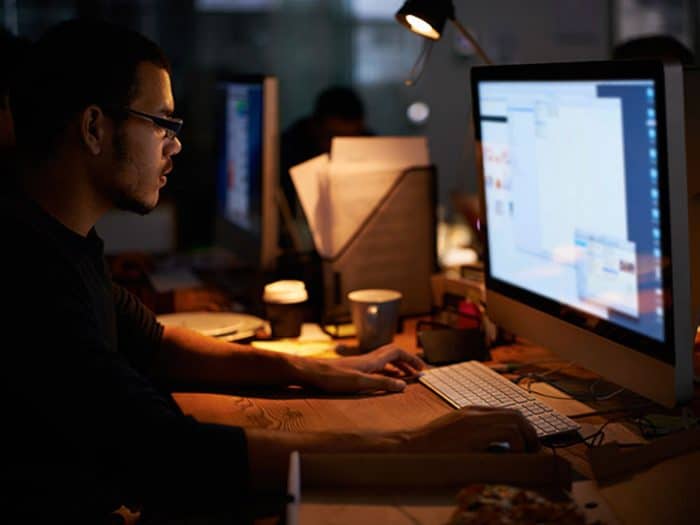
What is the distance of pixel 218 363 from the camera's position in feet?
5.52

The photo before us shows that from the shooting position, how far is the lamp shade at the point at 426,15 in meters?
1.94

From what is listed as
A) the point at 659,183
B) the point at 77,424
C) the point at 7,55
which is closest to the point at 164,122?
the point at 77,424

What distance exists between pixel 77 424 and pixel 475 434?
0.50 metres

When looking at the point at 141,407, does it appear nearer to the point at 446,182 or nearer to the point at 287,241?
the point at 287,241

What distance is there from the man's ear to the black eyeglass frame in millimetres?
40

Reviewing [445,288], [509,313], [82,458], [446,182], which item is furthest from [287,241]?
[446,182]

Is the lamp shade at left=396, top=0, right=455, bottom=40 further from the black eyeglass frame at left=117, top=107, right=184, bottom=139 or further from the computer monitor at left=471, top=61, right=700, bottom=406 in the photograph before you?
the black eyeglass frame at left=117, top=107, right=184, bottom=139

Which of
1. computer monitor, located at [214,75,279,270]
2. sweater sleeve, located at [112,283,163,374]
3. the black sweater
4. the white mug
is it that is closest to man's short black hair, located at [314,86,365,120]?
computer monitor, located at [214,75,279,270]

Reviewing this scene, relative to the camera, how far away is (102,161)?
55.2 inches

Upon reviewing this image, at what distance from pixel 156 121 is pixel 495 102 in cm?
61

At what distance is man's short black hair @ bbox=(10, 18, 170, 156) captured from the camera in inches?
53.3

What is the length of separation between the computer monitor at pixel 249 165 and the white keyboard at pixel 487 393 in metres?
0.82

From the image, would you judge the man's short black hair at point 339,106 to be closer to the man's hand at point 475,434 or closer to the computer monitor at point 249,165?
the computer monitor at point 249,165

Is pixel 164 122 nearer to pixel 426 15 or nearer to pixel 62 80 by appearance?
pixel 62 80
